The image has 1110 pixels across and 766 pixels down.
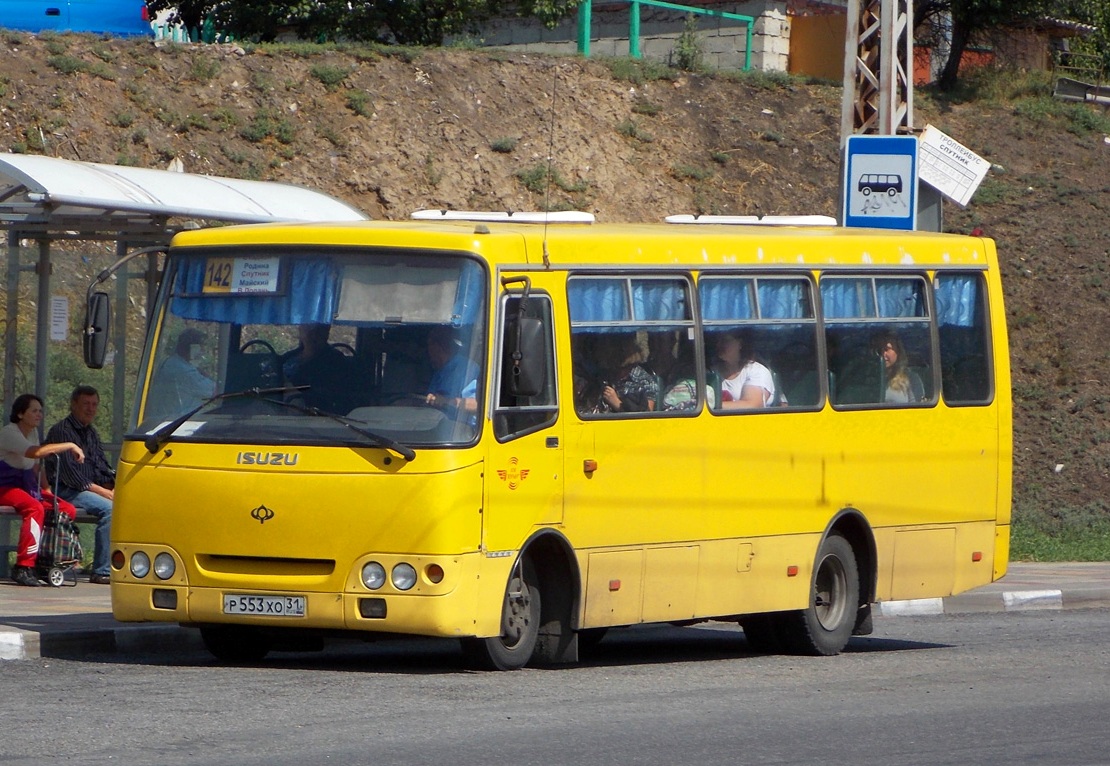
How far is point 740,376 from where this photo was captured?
11438 millimetres

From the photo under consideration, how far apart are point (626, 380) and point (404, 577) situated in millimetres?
1984

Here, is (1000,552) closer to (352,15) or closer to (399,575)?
(399,575)

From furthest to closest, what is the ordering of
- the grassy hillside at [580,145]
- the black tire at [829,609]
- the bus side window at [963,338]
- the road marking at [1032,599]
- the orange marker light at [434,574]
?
1. the grassy hillside at [580,145]
2. the road marking at [1032,599]
3. the bus side window at [963,338]
4. the black tire at [829,609]
5. the orange marker light at [434,574]

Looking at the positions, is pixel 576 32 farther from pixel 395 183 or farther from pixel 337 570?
pixel 337 570

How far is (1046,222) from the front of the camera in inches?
1337

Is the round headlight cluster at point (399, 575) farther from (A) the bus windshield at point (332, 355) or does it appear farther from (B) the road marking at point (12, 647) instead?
(B) the road marking at point (12, 647)

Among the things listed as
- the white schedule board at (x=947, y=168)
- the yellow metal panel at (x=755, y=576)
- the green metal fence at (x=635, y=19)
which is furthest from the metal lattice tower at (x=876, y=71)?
the green metal fence at (x=635, y=19)

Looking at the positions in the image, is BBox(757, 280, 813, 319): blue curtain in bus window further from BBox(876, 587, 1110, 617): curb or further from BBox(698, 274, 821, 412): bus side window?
BBox(876, 587, 1110, 617): curb

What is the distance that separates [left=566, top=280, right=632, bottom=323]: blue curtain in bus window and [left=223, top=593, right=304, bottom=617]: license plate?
227cm

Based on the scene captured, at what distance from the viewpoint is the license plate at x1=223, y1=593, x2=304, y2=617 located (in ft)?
31.5

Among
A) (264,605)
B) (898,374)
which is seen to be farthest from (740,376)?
(264,605)

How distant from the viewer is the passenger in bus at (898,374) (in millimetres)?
12430

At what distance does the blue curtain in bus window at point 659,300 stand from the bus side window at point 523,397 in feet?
2.63

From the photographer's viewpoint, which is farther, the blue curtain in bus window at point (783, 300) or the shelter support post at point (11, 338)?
the shelter support post at point (11, 338)
